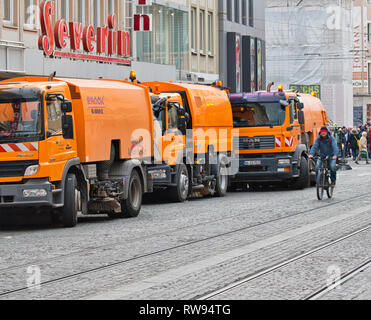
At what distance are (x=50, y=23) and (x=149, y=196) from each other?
843cm

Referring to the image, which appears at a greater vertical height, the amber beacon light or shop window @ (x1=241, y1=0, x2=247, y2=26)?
shop window @ (x1=241, y1=0, x2=247, y2=26)

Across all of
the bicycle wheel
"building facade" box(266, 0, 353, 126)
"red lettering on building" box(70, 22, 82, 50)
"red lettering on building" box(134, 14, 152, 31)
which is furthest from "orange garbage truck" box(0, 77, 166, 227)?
"building facade" box(266, 0, 353, 126)

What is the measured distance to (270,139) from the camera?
30.4m

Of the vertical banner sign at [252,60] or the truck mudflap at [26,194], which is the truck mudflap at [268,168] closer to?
the truck mudflap at [26,194]

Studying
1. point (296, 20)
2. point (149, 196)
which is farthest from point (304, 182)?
point (296, 20)

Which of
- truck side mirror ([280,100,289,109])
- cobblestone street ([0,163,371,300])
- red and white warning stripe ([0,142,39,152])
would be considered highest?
truck side mirror ([280,100,289,109])

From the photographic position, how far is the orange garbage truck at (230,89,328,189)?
30344 mm

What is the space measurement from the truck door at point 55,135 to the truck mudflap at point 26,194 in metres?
0.55

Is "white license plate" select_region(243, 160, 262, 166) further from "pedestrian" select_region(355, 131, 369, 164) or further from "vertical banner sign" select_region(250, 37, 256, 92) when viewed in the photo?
"vertical banner sign" select_region(250, 37, 256, 92)

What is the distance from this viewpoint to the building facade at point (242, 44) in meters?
56.5

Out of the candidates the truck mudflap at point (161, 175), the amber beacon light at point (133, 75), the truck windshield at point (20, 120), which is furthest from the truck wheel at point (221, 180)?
the truck windshield at point (20, 120)

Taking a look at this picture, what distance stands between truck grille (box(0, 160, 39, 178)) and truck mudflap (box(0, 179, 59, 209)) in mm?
195

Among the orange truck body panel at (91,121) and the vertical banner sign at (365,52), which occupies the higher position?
the vertical banner sign at (365,52)

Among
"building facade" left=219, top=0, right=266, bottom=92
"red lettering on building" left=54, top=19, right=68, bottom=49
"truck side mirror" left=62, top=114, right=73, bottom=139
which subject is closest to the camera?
"truck side mirror" left=62, top=114, right=73, bottom=139
